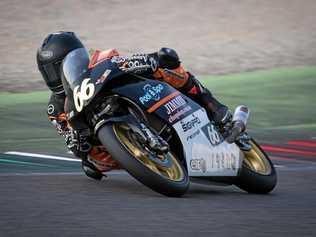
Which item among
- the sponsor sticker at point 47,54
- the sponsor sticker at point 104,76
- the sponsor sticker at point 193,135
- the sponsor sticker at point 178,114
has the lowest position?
the sponsor sticker at point 193,135

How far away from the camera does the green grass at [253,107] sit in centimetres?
1198

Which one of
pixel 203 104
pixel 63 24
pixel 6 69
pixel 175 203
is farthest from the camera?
pixel 63 24

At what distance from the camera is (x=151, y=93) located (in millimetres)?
7809

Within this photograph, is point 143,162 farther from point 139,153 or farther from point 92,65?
point 92,65

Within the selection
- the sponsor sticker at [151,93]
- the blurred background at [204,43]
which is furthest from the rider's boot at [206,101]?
the blurred background at [204,43]

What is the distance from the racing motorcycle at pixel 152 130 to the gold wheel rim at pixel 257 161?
0.30ft

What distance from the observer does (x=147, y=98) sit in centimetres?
776

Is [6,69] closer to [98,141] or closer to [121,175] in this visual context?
[121,175]

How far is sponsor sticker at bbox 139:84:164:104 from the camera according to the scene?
305 inches

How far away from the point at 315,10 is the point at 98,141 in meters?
12.2

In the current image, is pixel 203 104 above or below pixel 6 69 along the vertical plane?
above

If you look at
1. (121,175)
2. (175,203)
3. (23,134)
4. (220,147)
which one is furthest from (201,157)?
(23,134)

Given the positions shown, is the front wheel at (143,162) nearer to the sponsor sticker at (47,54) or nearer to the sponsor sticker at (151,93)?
the sponsor sticker at (151,93)

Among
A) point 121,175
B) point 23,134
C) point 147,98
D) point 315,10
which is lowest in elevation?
point 315,10
